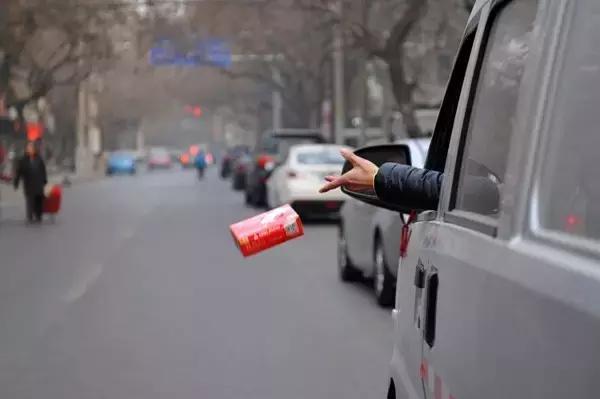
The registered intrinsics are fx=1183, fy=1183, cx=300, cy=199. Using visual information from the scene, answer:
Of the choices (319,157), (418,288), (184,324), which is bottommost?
(184,324)

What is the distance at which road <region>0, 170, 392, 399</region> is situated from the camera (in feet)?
26.1

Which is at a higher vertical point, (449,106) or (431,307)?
(449,106)

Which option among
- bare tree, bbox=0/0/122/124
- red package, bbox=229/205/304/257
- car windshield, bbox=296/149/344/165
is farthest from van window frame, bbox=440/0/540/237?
bare tree, bbox=0/0/122/124

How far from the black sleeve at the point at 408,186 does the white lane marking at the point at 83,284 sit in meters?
9.00

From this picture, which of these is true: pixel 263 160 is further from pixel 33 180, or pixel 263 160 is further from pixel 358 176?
pixel 358 176

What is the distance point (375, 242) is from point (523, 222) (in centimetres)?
928

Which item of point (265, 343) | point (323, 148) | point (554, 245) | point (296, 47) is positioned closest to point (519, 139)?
point (554, 245)

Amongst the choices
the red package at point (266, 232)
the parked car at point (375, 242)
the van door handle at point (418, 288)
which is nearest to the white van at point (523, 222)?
the van door handle at point (418, 288)

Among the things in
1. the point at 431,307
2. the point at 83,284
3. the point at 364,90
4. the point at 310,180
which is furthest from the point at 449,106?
the point at 364,90

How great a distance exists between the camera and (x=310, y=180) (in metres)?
23.4

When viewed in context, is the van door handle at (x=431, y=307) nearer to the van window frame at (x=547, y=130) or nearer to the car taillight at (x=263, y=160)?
the van window frame at (x=547, y=130)

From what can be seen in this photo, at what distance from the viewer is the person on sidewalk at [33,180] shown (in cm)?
2584

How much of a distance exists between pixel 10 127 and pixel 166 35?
6.29 meters

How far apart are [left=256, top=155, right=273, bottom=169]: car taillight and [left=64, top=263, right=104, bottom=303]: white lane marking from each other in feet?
45.1
